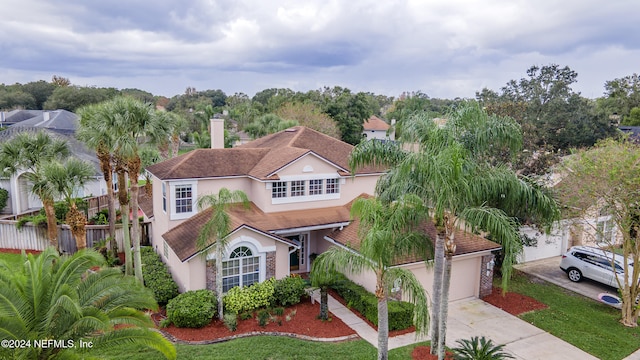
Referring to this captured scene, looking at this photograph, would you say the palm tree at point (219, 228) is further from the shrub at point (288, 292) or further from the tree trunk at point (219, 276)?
the shrub at point (288, 292)

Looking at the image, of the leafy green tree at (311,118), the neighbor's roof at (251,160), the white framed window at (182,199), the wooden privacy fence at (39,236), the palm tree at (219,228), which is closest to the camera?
the palm tree at (219,228)

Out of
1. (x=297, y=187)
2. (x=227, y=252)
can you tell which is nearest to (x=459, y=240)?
(x=297, y=187)

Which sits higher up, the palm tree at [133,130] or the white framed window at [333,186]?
the palm tree at [133,130]

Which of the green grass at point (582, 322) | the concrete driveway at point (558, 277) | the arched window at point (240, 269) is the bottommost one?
the concrete driveway at point (558, 277)

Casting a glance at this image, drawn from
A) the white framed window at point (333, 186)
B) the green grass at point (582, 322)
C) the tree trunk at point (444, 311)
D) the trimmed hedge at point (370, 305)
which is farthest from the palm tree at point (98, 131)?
the green grass at point (582, 322)

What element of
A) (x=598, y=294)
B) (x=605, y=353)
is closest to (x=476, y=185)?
(x=605, y=353)

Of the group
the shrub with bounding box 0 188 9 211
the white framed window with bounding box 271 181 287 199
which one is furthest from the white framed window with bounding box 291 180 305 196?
the shrub with bounding box 0 188 9 211
